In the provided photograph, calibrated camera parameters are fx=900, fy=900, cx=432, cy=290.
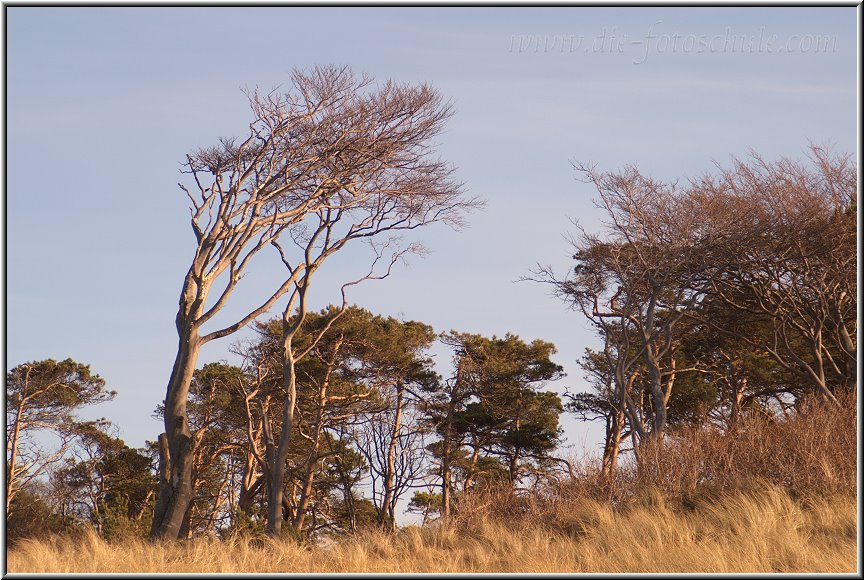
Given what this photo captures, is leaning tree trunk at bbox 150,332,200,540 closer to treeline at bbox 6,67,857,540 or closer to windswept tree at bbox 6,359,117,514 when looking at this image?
treeline at bbox 6,67,857,540

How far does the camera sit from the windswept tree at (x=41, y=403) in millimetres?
27812

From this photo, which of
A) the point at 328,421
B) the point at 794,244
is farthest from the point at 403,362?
the point at 794,244

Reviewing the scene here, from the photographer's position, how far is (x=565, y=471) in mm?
13984

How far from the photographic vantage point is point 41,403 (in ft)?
93.6

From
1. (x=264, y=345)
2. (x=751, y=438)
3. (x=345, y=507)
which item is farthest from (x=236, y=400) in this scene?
(x=751, y=438)

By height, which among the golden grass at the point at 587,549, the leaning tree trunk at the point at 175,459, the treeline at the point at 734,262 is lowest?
the golden grass at the point at 587,549

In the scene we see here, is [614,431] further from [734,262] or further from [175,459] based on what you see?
[175,459]

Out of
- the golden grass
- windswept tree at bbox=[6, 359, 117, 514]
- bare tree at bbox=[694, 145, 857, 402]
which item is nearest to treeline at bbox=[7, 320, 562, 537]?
windswept tree at bbox=[6, 359, 117, 514]

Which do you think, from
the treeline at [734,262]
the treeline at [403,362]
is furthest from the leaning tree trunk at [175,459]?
the treeline at [734,262]

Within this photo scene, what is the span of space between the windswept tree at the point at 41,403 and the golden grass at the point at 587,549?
17.8 metres

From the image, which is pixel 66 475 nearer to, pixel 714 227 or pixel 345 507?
pixel 345 507

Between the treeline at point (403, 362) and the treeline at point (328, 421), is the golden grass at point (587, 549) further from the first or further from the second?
the treeline at point (328, 421)

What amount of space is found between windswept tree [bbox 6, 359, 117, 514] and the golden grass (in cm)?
1779

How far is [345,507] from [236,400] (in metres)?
4.96
